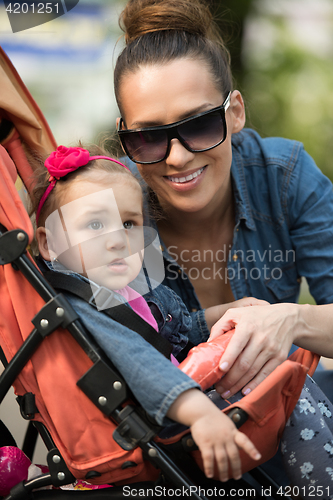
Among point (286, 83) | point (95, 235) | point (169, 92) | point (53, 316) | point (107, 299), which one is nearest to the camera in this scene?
point (53, 316)

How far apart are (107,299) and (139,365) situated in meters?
0.21

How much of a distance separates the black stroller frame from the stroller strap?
83 mm

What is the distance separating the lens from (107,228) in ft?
4.44

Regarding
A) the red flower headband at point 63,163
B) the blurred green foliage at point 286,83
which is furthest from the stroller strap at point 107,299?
the blurred green foliage at point 286,83

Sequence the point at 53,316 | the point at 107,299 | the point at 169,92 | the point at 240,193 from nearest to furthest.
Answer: the point at 53,316 < the point at 107,299 < the point at 169,92 < the point at 240,193

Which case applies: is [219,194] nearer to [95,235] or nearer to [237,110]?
[237,110]

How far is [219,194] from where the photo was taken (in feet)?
6.49

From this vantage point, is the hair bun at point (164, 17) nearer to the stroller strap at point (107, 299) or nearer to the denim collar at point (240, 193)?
the denim collar at point (240, 193)

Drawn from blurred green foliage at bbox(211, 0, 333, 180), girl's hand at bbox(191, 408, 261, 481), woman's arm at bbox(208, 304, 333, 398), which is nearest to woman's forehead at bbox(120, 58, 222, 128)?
woman's arm at bbox(208, 304, 333, 398)

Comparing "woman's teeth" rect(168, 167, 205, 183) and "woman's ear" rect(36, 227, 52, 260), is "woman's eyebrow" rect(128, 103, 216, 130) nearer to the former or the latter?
"woman's teeth" rect(168, 167, 205, 183)

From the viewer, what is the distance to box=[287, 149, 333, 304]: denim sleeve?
185cm

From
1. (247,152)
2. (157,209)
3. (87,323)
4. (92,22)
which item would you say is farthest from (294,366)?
(92,22)

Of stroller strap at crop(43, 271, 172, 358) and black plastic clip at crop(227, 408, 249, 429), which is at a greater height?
stroller strap at crop(43, 271, 172, 358)

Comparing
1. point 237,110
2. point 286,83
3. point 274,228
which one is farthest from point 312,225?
point 286,83
